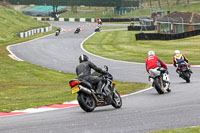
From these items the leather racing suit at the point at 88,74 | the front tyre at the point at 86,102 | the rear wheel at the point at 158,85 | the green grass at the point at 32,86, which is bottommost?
the green grass at the point at 32,86

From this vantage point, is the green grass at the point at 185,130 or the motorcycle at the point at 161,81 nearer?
the green grass at the point at 185,130

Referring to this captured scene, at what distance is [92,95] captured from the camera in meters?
12.4

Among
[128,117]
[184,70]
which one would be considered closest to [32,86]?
[184,70]

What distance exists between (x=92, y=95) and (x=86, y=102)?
273 millimetres

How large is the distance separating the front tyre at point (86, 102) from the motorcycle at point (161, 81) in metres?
4.54

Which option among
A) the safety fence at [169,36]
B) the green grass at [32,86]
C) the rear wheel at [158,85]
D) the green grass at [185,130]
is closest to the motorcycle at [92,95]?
the green grass at [32,86]

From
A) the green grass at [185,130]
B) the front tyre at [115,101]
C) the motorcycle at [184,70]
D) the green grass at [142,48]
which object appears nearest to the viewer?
the green grass at [185,130]

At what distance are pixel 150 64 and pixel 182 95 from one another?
6.30ft

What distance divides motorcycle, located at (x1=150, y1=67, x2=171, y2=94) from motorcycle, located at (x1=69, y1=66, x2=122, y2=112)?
3.67 m

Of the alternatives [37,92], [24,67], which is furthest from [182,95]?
[24,67]

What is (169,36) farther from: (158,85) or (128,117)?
(128,117)

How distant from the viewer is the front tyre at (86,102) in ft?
39.9

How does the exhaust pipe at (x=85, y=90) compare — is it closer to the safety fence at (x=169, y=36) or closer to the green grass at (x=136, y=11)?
the safety fence at (x=169, y=36)

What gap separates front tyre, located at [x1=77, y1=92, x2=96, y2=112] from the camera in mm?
12172
